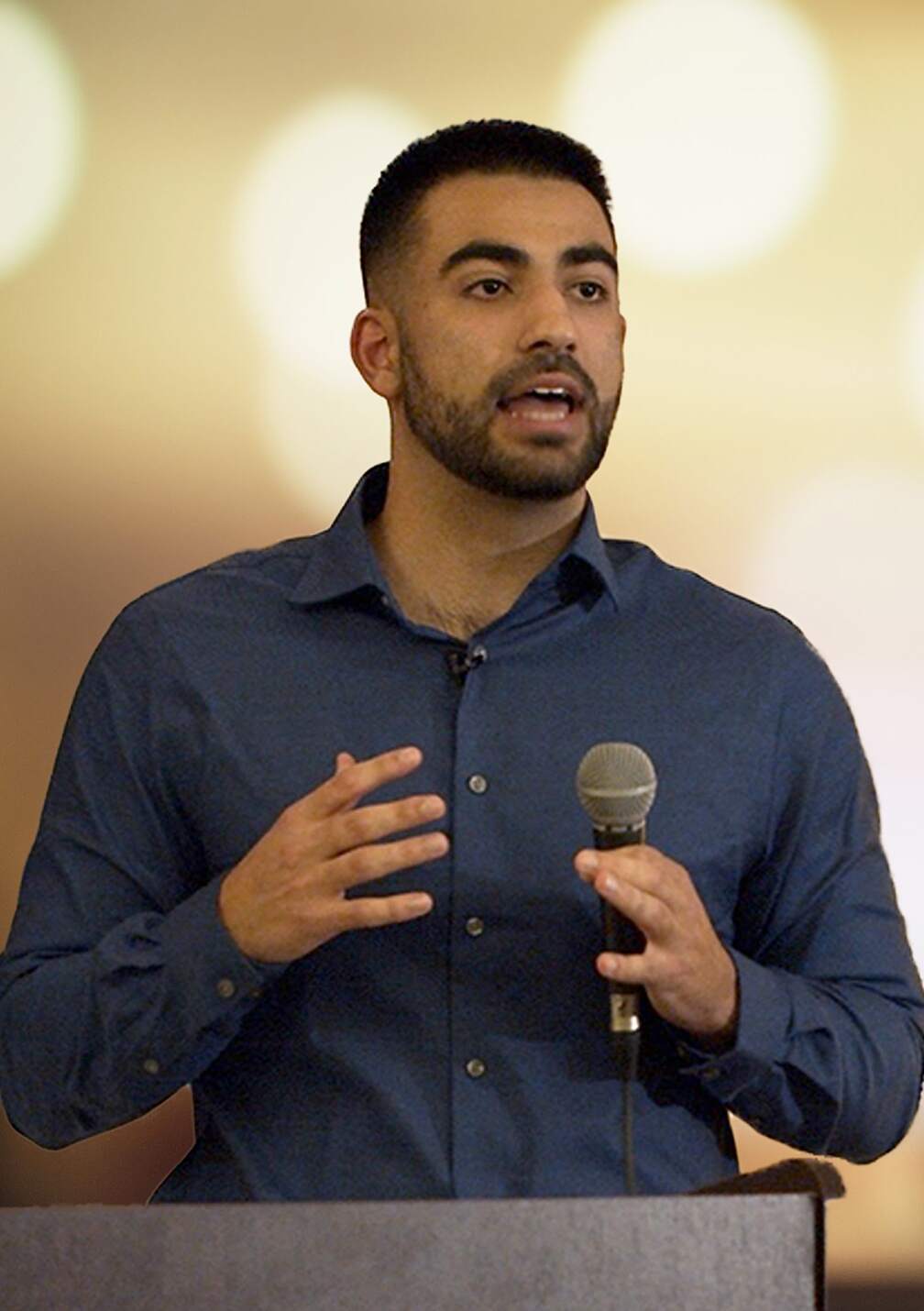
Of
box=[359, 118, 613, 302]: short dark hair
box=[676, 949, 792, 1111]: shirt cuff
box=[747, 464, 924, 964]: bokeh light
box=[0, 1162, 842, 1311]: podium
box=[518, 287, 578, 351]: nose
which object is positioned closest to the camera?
box=[0, 1162, 842, 1311]: podium

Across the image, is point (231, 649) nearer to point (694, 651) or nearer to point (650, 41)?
point (694, 651)

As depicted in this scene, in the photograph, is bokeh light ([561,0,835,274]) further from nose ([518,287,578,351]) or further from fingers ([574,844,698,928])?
fingers ([574,844,698,928])

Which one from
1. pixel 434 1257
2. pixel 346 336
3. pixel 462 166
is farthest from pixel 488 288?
pixel 434 1257

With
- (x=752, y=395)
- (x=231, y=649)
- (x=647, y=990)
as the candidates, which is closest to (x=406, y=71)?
Answer: (x=752, y=395)

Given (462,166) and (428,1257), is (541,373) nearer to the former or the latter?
(462,166)

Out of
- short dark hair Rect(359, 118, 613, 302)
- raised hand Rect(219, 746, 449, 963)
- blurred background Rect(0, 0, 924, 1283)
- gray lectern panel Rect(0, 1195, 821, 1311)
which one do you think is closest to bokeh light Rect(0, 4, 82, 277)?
blurred background Rect(0, 0, 924, 1283)

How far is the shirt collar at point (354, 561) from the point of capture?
190cm

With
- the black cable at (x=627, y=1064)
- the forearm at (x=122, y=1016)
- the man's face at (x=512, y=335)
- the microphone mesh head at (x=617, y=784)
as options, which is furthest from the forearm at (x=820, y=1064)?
the man's face at (x=512, y=335)

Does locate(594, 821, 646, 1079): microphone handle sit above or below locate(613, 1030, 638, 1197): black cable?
above

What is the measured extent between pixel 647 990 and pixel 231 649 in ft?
1.69

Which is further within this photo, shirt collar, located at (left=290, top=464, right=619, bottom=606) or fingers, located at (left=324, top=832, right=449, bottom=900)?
shirt collar, located at (left=290, top=464, right=619, bottom=606)

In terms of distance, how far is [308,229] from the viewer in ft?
7.65

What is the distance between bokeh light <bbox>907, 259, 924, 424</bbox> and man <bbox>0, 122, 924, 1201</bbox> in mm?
489

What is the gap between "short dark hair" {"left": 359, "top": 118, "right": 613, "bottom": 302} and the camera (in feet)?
6.53
